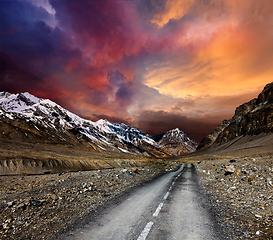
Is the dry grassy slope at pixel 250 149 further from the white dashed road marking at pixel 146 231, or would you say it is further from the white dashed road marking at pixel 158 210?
the white dashed road marking at pixel 146 231

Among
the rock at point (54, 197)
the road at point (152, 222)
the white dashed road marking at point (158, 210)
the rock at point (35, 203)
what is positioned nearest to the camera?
the road at point (152, 222)

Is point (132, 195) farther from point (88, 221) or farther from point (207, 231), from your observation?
point (207, 231)

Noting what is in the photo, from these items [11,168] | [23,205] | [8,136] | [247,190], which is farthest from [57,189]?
[8,136]

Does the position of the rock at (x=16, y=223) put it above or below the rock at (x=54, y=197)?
below

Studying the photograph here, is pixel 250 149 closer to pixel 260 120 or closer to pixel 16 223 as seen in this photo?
pixel 260 120

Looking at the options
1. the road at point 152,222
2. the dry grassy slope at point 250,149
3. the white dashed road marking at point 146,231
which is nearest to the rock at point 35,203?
the road at point 152,222

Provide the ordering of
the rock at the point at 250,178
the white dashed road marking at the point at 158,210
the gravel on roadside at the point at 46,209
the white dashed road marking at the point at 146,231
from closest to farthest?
1. the white dashed road marking at the point at 146,231
2. the gravel on roadside at the point at 46,209
3. the white dashed road marking at the point at 158,210
4. the rock at the point at 250,178

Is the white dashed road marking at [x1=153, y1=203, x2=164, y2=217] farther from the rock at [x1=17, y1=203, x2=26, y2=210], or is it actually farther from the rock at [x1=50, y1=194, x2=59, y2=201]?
the rock at [x1=17, y1=203, x2=26, y2=210]

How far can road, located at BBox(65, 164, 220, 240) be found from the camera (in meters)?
5.80

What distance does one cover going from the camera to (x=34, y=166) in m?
42.4

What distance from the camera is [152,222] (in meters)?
6.82

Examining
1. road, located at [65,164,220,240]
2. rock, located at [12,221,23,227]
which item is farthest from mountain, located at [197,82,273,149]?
rock, located at [12,221,23,227]

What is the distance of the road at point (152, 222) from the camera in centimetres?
580

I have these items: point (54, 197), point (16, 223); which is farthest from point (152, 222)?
point (54, 197)
